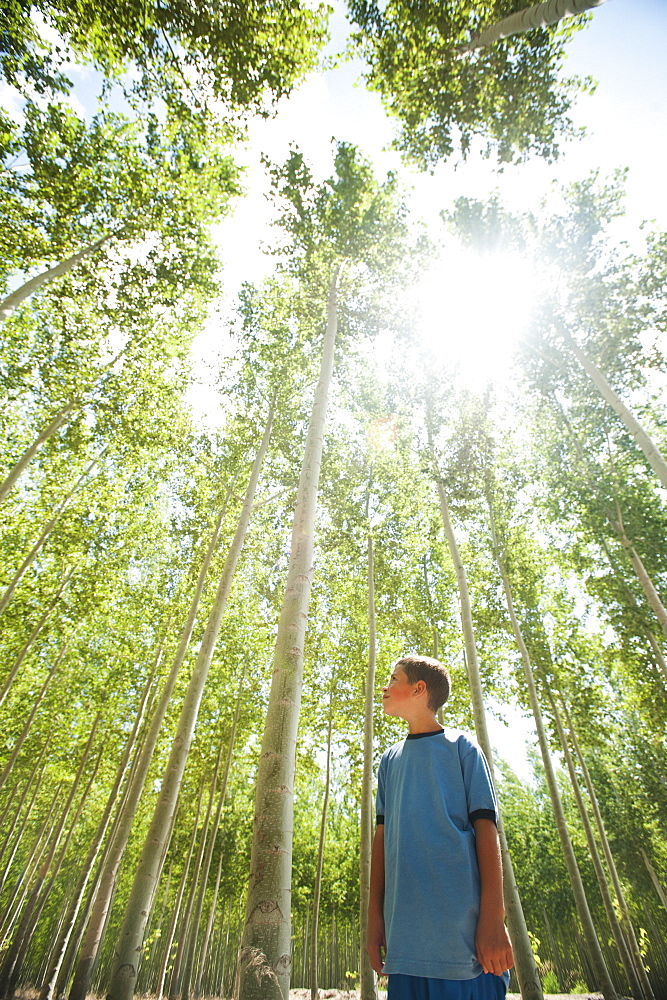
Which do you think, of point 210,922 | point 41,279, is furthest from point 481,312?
point 210,922

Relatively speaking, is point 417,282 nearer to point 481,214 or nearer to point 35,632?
point 481,214

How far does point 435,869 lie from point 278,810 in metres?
1.83

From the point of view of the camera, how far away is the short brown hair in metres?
2.41

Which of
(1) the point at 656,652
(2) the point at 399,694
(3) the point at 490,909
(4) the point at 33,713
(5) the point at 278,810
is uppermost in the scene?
(1) the point at 656,652

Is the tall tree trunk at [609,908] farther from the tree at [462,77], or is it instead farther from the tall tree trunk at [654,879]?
the tree at [462,77]

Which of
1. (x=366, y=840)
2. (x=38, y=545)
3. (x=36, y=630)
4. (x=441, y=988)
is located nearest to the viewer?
(x=441, y=988)

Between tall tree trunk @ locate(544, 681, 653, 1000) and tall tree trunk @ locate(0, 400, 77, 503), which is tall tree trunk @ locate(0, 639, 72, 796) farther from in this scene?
tall tree trunk @ locate(544, 681, 653, 1000)

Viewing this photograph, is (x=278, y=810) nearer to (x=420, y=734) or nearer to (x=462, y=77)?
(x=420, y=734)

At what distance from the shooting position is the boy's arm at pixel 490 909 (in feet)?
5.41

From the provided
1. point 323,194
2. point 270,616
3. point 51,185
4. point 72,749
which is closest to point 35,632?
point 270,616

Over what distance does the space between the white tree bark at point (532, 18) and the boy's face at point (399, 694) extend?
727 cm

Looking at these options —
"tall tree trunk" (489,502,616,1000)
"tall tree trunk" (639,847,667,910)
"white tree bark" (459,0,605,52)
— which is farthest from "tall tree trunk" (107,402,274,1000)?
"tall tree trunk" (639,847,667,910)

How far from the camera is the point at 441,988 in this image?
1.65 metres

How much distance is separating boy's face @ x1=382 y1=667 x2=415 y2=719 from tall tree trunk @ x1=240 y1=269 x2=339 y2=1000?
1.43 metres
